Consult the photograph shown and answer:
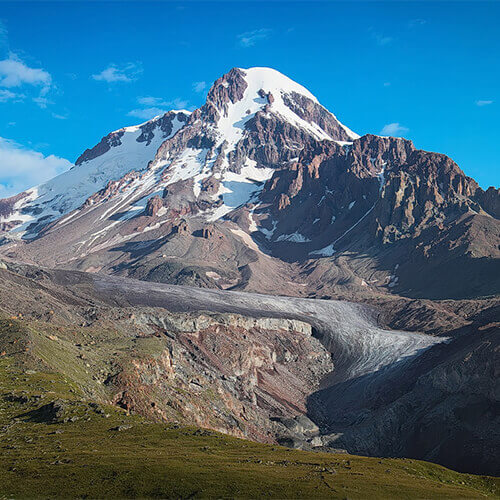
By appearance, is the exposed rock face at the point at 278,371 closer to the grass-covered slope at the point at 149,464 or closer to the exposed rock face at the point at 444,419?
the exposed rock face at the point at 444,419

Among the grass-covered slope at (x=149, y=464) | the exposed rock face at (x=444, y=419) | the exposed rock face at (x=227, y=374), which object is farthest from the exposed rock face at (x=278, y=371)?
the grass-covered slope at (x=149, y=464)

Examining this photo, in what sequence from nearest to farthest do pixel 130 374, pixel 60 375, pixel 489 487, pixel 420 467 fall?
1. pixel 489 487
2. pixel 420 467
3. pixel 60 375
4. pixel 130 374

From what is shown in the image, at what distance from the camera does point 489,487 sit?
44.8 metres

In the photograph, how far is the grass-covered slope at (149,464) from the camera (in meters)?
32.0

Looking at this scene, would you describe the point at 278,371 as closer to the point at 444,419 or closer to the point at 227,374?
the point at 227,374

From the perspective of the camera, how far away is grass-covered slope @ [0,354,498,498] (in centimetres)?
3203

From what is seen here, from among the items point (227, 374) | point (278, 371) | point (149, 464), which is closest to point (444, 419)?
point (227, 374)

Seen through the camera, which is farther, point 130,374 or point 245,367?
point 245,367

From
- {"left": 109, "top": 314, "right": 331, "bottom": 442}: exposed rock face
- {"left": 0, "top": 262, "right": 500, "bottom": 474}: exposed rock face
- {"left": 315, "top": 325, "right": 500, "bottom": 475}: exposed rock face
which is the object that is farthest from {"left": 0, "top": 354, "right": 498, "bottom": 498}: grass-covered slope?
{"left": 315, "top": 325, "right": 500, "bottom": 475}: exposed rock face

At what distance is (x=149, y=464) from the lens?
35250 millimetres

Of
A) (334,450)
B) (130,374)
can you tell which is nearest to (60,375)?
(130,374)

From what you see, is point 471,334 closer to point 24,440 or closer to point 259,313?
point 259,313

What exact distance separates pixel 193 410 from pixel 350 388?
2909 inches

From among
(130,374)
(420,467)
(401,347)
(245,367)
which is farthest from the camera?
(401,347)
